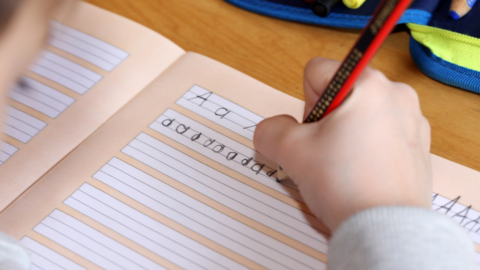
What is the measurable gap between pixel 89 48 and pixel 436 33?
1.40ft

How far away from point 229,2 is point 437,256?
1.44ft

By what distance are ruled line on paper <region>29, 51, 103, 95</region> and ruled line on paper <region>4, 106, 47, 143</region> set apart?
0.06 meters

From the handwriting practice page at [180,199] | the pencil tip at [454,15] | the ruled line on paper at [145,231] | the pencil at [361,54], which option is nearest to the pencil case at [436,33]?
the pencil tip at [454,15]

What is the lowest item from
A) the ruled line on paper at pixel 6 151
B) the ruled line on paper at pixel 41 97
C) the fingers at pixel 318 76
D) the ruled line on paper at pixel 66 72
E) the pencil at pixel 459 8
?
the ruled line on paper at pixel 6 151

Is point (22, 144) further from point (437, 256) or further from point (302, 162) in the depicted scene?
point (437, 256)

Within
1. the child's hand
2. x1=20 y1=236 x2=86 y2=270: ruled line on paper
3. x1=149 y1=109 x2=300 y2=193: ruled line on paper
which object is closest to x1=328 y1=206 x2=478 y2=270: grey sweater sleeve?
the child's hand

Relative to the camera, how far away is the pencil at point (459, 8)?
0.50 meters

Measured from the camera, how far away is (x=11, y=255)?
0.33m

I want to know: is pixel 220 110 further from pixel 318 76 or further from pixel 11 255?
pixel 11 255

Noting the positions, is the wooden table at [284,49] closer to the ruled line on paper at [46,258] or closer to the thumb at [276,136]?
the thumb at [276,136]

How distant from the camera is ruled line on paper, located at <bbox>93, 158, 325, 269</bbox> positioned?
1.23 ft

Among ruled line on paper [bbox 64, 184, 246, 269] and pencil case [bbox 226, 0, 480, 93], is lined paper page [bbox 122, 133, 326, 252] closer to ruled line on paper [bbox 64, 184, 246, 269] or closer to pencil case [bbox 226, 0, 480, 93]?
ruled line on paper [bbox 64, 184, 246, 269]

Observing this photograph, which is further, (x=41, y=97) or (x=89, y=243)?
(x=41, y=97)

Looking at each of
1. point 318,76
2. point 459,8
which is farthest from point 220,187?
point 459,8
